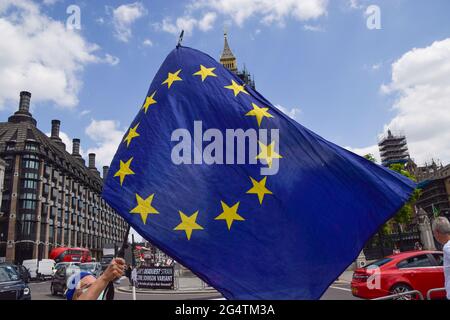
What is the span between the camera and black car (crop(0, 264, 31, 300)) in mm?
10828

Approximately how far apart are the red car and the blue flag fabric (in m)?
7.80

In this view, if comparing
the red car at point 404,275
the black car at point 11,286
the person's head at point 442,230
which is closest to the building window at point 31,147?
the black car at point 11,286

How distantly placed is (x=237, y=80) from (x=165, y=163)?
1424mm

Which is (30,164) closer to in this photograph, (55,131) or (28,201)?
(28,201)

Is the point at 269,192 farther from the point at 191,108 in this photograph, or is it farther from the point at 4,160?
the point at 4,160

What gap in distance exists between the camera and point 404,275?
10180 mm

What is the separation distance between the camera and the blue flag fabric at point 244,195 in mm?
3305

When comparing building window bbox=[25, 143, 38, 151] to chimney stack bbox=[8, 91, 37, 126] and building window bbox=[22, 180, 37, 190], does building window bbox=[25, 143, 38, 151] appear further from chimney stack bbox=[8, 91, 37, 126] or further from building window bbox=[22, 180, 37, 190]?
chimney stack bbox=[8, 91, 37, 126]

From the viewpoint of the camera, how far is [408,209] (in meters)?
42.9

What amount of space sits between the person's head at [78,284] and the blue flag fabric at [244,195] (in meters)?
0.77

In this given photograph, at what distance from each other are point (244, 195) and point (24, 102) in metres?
80.6

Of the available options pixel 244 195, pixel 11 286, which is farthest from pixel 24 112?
pixel 244 195
